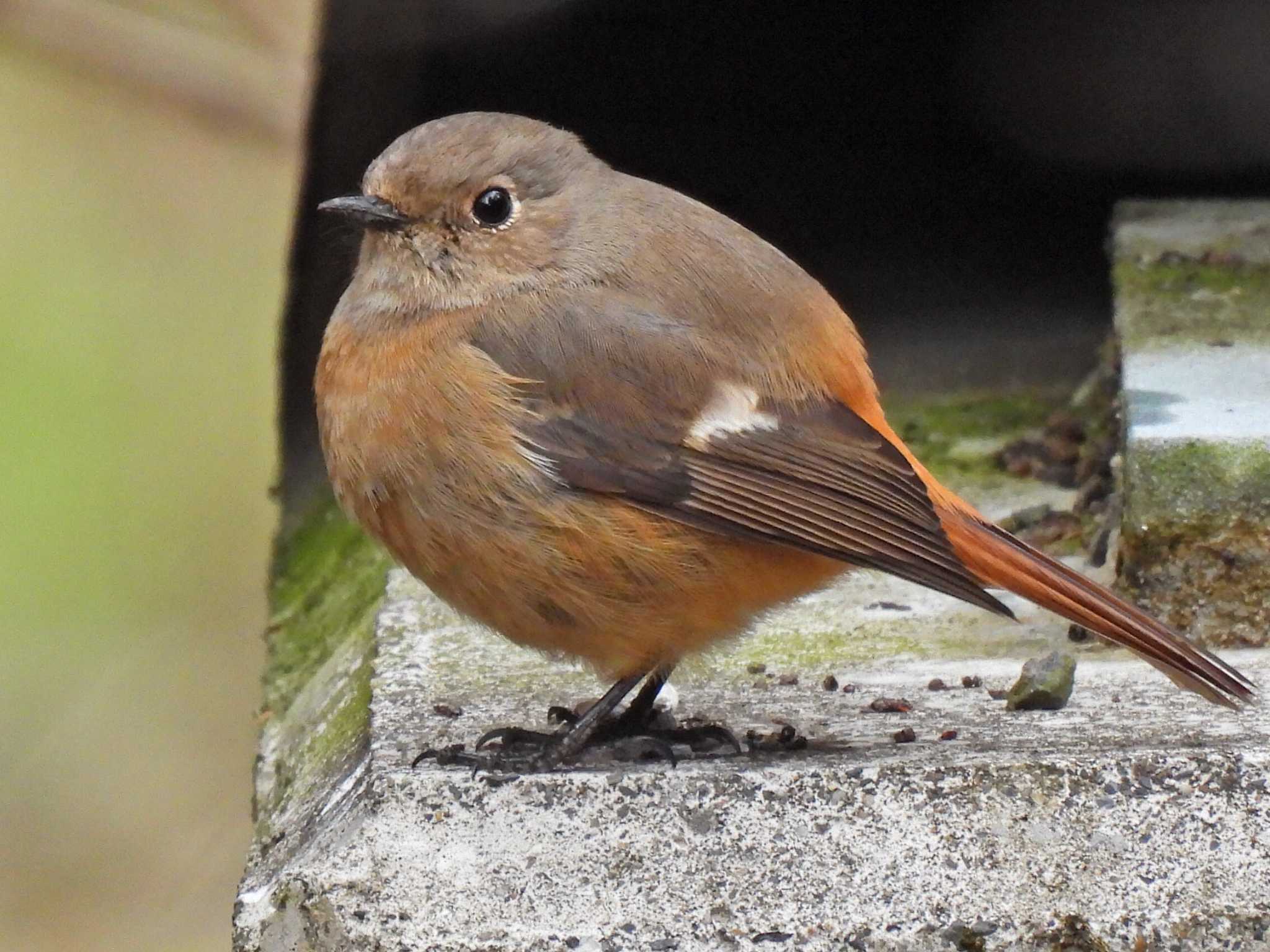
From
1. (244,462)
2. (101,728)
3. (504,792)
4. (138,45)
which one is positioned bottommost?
(101,728)

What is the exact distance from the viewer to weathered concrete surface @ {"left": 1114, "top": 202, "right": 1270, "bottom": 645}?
3447 millimetres

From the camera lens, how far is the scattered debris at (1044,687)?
321 cm

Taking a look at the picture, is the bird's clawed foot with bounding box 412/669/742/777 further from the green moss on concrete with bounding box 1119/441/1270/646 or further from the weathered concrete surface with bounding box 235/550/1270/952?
the green moss on concrete with bounding box 1119/441/1270/646

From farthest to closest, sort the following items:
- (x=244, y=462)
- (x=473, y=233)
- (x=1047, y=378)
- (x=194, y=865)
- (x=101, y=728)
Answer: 1. (x=244, y=462)
2. (x=101, y=728)
3. (x=194, y=865)
4. (x=1047, y=378)
5. (x=473, y=233)

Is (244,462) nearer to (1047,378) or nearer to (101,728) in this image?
(101,728)

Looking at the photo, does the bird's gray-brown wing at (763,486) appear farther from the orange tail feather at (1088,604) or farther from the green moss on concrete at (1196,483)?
the green moss on concrete at (1196,483)

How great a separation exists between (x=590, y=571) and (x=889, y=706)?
560 mm

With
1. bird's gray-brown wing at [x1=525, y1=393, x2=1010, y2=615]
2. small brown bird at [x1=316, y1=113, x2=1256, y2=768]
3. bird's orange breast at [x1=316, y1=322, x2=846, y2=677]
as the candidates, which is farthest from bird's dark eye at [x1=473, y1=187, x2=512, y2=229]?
bird's gray-brown wing at [x1=525, y1=393, x2=1010, y2=615]

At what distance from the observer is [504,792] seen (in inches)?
110

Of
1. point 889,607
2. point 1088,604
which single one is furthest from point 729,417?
point 889,607

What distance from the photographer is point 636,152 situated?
230 inches

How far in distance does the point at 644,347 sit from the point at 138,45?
2.92 m

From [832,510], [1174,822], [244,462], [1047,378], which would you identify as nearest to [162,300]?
[244,462]

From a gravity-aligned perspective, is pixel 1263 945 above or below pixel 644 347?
below
